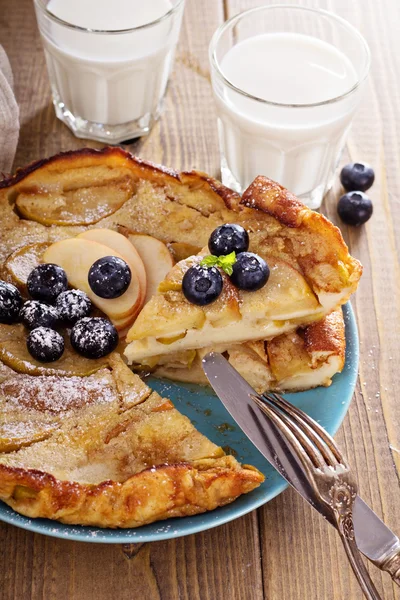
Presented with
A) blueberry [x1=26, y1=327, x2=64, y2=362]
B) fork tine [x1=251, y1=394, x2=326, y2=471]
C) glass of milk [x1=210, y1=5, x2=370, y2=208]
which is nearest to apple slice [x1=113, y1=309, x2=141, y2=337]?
blueberry [x1=26, y1=327, x2=64, y2=362]

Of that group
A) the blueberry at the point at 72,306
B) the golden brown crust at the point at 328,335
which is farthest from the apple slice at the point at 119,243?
the golden brown crust at the point at 328,335

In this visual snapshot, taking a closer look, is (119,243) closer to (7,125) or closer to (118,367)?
(118,367)

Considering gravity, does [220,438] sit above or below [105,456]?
below

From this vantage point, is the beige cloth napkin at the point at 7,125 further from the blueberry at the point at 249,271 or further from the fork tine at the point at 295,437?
the fork tine at the point at 295,437

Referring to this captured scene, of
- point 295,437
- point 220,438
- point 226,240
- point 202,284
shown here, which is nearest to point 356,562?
point 295,437

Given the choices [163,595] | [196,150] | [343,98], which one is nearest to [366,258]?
[343,98]

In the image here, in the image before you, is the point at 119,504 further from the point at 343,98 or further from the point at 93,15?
the point at 93,15
